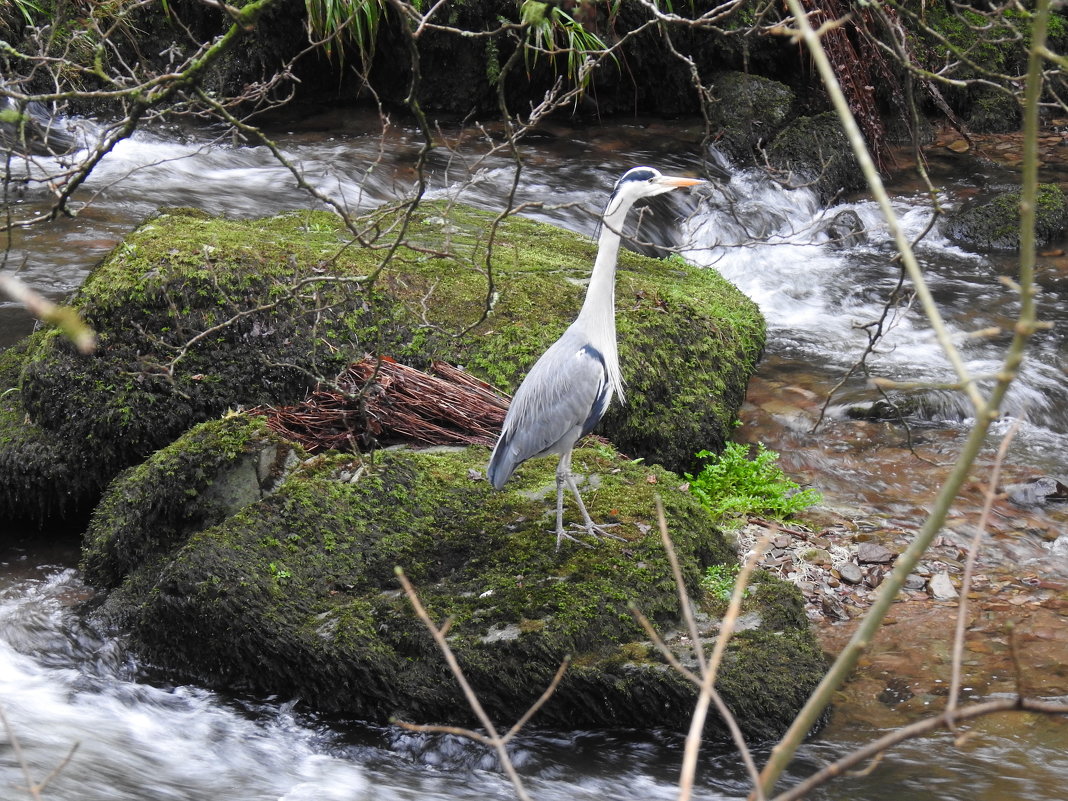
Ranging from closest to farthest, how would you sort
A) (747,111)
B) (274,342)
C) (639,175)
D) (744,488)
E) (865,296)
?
(639,175) < (274,342) < (744,488) < (865,296) < (747,111)

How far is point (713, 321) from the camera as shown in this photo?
562cm

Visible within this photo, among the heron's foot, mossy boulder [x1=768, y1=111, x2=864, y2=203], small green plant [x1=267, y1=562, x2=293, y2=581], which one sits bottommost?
small green plant [x1=267, y1=562, x2=293, y2=581]

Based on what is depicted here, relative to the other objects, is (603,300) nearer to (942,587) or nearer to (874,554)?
(874,554)

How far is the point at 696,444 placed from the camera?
Result: 5312 mm

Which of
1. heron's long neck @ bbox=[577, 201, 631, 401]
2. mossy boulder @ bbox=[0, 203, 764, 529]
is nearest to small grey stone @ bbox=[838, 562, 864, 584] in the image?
mossy boulder @ bbox=[0, 203, 764, 529]

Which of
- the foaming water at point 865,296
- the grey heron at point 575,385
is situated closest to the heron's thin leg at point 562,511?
the grey heron at point 575,385

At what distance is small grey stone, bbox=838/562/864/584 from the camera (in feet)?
15.2

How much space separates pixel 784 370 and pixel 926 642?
3.06 metres

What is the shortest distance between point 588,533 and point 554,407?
0.52 metres

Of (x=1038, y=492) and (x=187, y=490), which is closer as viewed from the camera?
(x=187, y=490)

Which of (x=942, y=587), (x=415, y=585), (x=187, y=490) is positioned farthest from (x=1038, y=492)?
(x=187, y=490)

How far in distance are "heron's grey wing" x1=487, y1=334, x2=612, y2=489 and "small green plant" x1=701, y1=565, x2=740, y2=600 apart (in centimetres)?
75

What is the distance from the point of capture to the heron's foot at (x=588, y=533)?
377 centimetres

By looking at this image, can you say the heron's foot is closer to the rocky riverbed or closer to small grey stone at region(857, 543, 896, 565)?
the rocky riverbed
